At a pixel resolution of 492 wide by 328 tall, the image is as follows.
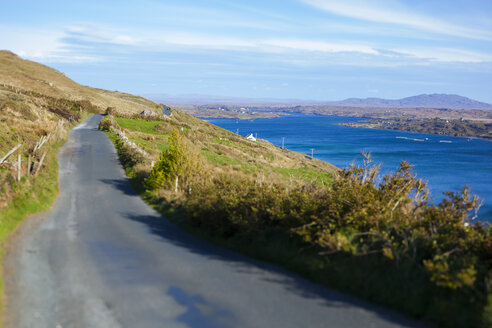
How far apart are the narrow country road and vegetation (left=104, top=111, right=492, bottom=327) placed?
0.48 metres

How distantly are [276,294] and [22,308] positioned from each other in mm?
4904

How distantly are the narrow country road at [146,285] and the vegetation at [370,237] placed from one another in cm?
48

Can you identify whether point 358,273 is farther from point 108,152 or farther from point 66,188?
point 108,152

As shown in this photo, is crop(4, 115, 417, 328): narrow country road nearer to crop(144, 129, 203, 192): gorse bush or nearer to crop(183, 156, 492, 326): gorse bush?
crop(183, 156, 492, 326): gorse bush

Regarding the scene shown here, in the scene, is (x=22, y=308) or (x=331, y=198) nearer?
(x=22, y=308)

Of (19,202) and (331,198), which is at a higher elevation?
(331,198)

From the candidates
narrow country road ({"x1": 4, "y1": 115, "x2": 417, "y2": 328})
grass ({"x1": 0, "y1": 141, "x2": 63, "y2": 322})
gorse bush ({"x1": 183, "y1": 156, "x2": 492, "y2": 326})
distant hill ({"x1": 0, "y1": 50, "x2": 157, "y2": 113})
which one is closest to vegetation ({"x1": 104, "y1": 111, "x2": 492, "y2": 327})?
gorse bush ({"x1": 183, "y1": 156, "x2": 492, "y2": 326})

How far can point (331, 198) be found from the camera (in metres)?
10.7

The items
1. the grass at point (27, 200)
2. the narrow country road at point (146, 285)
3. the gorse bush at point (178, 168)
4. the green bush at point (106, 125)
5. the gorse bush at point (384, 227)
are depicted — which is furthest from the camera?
the green bush at point (106, 125)

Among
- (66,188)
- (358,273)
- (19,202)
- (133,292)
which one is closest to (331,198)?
(358,273)

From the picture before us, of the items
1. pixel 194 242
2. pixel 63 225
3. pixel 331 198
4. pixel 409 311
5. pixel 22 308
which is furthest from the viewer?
pixel 63 225

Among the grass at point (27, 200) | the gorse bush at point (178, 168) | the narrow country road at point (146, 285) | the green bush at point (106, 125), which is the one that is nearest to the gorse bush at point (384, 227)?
the narrow country road at point (146, 285)

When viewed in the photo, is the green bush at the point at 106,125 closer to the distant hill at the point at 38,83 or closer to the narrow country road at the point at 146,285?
the narrow country road at the point at 146,285

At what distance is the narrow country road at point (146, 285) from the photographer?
7316mm
